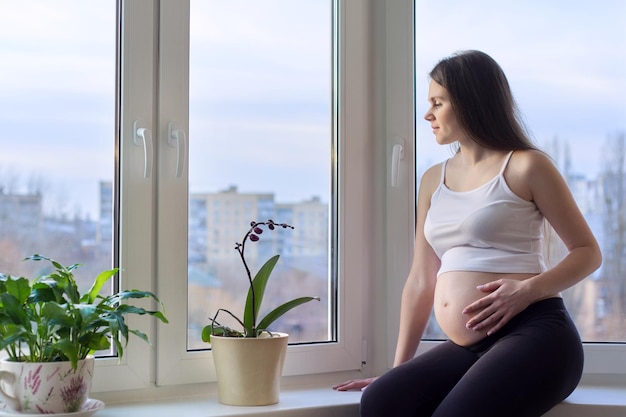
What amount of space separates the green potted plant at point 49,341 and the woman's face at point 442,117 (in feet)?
2.82

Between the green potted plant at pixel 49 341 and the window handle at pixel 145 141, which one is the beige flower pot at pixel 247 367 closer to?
the green potted plant at pixel 49 341

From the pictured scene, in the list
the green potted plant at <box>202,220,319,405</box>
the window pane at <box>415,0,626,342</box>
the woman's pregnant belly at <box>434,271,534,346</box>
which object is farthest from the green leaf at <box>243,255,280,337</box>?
the window pane at <box>415,0,626,342</box>

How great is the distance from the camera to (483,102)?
1888 millimetres

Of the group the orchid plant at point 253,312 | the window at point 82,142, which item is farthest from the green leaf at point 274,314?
the window at point 82,142

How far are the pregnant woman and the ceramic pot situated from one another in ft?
2.09

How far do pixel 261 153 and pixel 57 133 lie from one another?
1.74ft

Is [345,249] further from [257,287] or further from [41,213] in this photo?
[41,213]

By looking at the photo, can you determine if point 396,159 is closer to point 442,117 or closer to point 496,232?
point 442,117

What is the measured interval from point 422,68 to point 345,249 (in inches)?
22.0

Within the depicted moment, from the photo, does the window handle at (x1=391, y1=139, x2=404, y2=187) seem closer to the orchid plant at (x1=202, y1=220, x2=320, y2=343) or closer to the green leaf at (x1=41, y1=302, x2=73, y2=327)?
the orchid plant at (x1=202, y1=220, x2=320, y2=343)

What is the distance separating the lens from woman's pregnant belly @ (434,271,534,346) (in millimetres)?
1771

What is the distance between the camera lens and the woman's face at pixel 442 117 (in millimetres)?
1920

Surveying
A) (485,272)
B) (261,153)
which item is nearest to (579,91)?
(485,272)

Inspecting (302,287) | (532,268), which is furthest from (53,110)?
(532,268)
